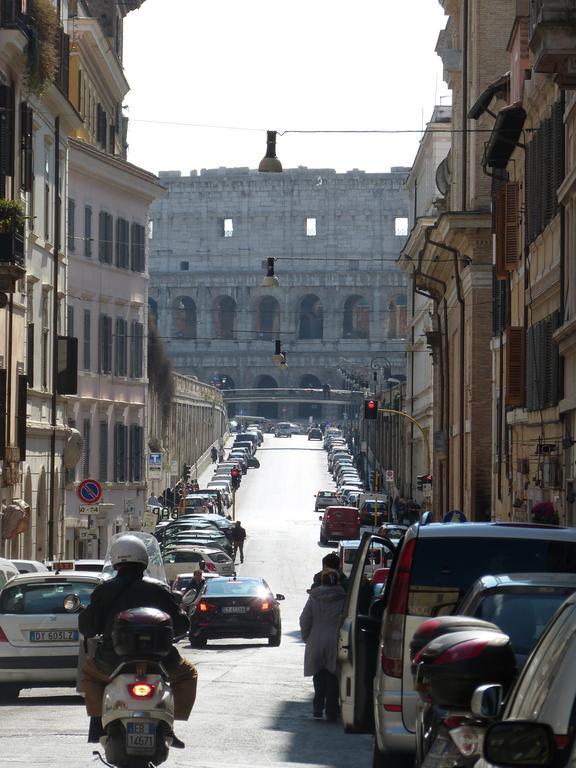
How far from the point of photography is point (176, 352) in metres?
162

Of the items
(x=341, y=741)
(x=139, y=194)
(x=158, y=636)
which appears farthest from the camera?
(x=139, y=194)

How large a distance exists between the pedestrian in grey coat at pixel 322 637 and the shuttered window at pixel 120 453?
36970mm

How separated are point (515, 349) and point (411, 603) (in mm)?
22063

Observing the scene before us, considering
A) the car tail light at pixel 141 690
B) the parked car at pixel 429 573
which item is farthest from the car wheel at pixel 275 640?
the car tail light at pixel 141 690

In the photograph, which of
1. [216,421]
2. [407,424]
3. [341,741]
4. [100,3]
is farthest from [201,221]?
[341,741]

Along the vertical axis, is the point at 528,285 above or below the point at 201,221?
below

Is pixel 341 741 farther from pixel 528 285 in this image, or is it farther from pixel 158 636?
pixel 528 285

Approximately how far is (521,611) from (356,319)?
510 feet

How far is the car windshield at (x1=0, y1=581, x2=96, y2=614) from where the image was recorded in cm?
1728

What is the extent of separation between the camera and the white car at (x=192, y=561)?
3953cm

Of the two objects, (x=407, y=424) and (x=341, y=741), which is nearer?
(x=341, y=741)

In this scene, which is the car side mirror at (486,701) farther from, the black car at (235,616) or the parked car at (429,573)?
the black car at (235,616)

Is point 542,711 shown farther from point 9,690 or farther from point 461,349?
point 461,349

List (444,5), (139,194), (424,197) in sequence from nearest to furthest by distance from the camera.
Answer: (444,5)
(139,194)
(424,197)
